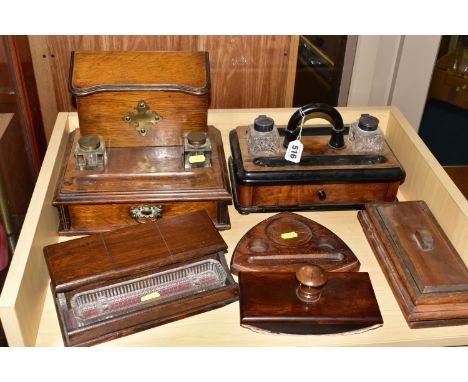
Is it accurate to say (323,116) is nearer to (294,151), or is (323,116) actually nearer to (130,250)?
(294,151)

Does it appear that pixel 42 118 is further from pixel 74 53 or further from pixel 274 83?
pixel 274 83

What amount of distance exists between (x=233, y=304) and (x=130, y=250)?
0.90 ft

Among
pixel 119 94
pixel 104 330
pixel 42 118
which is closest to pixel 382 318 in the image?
pixel 104 330

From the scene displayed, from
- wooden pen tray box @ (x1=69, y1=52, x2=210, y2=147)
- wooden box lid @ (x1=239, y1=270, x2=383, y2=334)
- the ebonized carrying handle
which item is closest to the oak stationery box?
the ebonized carrying handle

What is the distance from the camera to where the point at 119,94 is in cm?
141

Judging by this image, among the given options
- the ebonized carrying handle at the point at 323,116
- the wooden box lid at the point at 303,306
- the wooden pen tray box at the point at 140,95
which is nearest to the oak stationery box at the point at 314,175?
the ebonized carrying handle at the point at 323,116

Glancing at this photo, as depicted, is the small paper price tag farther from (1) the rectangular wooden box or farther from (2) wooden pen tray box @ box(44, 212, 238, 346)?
(2) wooden pen tray box @ box(44, 212, 238, 346)

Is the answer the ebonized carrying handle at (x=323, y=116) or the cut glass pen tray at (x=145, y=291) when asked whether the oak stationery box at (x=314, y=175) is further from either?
the cut glass pen tray at (x=145, y=291)

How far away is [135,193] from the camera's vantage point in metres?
1.40

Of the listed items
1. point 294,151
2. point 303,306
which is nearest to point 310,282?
point 303,306

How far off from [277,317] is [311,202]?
45 centimetres

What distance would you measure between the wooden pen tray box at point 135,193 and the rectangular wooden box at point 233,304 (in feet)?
0.17

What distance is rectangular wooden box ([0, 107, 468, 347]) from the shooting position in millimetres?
1149

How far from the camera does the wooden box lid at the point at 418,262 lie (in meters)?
1.23
